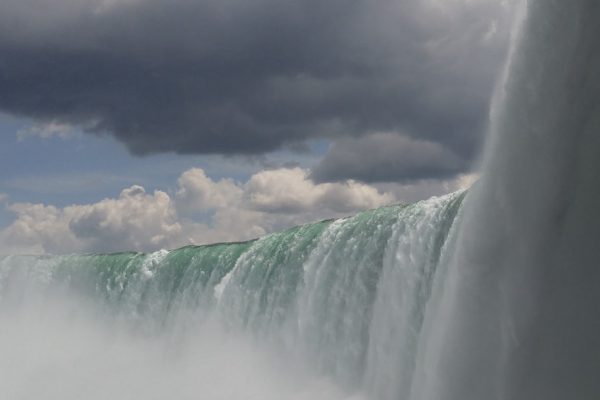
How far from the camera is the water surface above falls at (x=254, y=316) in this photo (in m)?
21.0

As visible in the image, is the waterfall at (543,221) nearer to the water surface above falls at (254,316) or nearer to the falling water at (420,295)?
the falling water at (420,295)

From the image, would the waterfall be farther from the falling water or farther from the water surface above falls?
the water surface above falls

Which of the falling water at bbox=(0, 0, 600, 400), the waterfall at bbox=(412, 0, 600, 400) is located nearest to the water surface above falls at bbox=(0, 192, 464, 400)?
the falling water at bbox=(0, 0, 600, 400)

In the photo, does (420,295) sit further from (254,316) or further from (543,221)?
(254,316)

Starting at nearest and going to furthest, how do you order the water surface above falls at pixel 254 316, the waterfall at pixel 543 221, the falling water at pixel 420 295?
1. the waterfall at pixel 543 221
2. the falling water at pixel 420 295
3. the water surface above falls at pixel 254 316

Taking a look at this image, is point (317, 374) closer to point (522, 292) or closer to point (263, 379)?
point (263, 379)

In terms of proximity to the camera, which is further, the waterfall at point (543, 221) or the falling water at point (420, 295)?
the falling water at point (420, 295)

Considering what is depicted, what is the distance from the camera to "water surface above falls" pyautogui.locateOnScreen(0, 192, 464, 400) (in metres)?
21.0

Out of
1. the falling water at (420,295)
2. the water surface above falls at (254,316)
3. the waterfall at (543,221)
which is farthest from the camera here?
the water surface above falls at (254,316)

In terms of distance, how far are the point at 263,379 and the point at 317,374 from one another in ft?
9.11

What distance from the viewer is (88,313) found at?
153 feet

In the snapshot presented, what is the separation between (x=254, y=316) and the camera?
100.0ft

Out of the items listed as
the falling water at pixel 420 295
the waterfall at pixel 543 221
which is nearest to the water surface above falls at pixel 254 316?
the falling water at pixel 420 295

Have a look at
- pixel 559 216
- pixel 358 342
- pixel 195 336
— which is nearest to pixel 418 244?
pixel 358 342
